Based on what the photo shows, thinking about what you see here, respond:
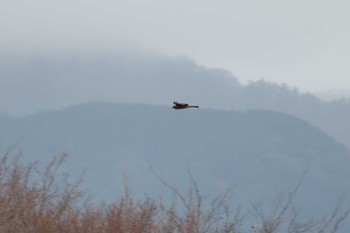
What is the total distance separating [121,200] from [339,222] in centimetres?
278

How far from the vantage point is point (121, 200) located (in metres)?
12.7

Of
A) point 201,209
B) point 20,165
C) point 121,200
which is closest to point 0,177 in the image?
point 20,165

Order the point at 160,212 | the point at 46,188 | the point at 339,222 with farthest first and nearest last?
the point at 46,188 → the point at 160,212 → the point at 339,222

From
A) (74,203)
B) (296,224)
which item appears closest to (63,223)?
(74,203)

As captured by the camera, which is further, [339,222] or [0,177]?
[0,177]

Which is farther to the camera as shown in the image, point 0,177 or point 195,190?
point 0,177

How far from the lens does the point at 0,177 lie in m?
14.5

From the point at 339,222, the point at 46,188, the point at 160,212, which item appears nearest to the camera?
the point at 339,222

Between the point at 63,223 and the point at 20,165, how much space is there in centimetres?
216

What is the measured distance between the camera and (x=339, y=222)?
475 inches

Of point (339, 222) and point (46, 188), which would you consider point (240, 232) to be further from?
point (46, 188)

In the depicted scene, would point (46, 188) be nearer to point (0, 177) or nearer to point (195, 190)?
point (0, 177)

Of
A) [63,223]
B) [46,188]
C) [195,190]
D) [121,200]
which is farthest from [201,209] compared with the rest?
[46,188]

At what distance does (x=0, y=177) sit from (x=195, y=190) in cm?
335
